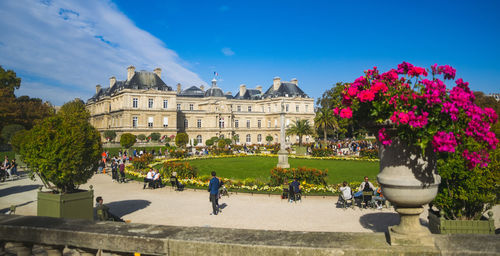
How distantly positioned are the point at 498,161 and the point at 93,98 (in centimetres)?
7655

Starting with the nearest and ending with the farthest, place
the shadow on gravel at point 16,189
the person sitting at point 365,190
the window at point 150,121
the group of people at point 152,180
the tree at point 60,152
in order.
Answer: the tree at point 60,152 → the person sitting at point 365,190 → the shadow on gravel at point 16,189 → the group of people at point 152,180 → the window at point 150,121

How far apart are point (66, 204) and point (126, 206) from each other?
168 inches

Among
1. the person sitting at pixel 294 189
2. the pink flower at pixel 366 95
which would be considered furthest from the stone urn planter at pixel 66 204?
the pink flower at pixel 366 95

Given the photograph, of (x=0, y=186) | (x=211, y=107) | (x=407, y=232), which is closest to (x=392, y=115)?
(x=407, y=232)

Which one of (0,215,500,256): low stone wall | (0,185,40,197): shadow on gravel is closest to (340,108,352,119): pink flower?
(0,215,500,256): low stone wall

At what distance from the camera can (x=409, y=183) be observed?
9.29 ft

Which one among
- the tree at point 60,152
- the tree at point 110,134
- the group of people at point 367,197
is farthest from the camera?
the tree at point 110,134

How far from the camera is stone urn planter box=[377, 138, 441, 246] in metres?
2.81

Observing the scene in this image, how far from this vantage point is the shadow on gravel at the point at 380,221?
869 cm

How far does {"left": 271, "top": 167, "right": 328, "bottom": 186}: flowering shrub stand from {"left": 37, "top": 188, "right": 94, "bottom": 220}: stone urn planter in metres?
8.91

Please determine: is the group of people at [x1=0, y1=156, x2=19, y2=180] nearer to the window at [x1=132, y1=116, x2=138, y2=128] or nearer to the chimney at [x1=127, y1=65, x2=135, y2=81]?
the window at [x1=132, y1=116, x2=138, y2=128]

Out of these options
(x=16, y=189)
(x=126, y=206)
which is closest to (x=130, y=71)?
(x=16, y=189)

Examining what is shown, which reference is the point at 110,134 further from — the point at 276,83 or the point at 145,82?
the point at 276,83

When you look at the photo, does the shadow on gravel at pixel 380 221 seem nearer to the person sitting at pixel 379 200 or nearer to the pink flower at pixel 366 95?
the person sitting at pixel 379 200
